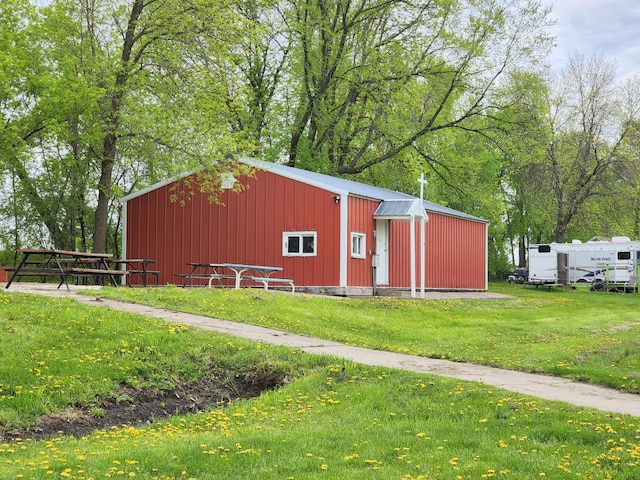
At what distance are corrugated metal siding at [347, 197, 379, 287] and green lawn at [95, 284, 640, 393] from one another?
2764 mm

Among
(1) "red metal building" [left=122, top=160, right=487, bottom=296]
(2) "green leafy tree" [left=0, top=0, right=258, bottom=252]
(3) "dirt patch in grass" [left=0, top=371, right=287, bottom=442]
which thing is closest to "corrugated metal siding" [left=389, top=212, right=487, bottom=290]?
(1) "red metal building" [left=122, top=160, right=487, bottom=296]

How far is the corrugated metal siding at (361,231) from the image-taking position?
81.5 feet

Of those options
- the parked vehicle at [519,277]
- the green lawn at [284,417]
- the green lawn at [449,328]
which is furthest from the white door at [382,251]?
the parked vehicle at [519,277]

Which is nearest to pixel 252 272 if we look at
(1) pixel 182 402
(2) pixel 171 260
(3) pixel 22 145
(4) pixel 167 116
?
(2) pixel 171 260

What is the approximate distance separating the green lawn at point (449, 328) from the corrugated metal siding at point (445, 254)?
4493mm

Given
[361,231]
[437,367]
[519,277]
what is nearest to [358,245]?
[361,231]

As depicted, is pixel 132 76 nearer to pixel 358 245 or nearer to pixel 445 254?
pixel 358 245

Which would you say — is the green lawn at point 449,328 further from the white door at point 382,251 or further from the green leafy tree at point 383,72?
the green leafy tree at point 383,72

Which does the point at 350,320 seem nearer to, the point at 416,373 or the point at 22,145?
the point at 416,373

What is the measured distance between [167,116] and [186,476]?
2061cm

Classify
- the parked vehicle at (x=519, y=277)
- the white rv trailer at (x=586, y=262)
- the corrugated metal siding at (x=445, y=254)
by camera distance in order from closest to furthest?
the corrugated metal siding at (x=445, y=254), the white rv trailer at (x=586, y=262), the parked vehicle at (x=519, y=277)

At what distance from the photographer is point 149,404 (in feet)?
32.3

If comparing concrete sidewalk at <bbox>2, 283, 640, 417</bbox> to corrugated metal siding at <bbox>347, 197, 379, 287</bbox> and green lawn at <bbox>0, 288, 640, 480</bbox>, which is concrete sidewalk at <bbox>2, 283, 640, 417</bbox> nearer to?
green lawn at <bbox>0, 288, 640, 480</bbox>

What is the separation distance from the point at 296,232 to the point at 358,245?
2085 mm
